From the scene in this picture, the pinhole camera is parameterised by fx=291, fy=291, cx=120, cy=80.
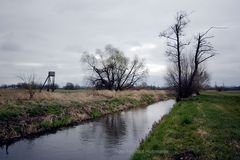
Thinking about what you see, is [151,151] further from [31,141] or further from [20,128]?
[20,128]

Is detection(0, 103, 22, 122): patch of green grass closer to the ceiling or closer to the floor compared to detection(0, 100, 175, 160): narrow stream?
closer to the ceiling

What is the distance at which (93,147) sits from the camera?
1456 cm

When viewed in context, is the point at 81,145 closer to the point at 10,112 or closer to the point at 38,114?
the point at 10,112

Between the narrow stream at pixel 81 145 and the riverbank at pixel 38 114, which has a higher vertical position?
the riverbank at pixel 38 114

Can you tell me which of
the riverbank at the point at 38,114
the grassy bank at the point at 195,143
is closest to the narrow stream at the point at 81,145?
the riverbank at the point at 38,114

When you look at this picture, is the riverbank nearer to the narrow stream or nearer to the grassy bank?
the narrow stream

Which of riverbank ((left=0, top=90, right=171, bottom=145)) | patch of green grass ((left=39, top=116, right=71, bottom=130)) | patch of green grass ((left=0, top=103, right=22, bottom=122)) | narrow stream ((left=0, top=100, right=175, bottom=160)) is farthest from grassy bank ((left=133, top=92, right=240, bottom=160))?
patch of green grass ((left=0, top=103, right=22, bottom=122))

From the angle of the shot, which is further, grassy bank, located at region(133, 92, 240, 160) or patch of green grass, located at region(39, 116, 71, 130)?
patch of green grass, located at region(39, 116, 71, 130)

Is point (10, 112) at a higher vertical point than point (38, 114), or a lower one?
higher

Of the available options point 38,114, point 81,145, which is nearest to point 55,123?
point 38,114

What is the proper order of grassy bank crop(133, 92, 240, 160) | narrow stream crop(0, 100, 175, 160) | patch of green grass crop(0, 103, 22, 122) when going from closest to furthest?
grassy bank crop(133, 92, 240, 160) < narrow stream crop(0, 100, 175, 160) < patch of green grass crop(0, 103, 22, 122)

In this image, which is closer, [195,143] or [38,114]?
[195,143]

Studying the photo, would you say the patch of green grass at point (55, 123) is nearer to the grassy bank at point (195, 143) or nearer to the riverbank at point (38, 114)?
the riverbank at point (38, 114)

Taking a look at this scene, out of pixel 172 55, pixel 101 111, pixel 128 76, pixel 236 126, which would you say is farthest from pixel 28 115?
pixel 128 76
